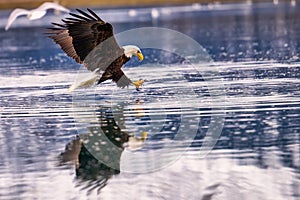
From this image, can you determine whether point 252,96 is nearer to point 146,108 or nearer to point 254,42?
point 146,108

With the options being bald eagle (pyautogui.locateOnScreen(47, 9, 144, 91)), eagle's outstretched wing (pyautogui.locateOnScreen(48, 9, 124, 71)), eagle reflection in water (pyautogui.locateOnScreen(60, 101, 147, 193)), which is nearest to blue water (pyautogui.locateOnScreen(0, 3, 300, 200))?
eagle reflection in water (pyautogui.locateOnScreen(60, 101, 147, 193))

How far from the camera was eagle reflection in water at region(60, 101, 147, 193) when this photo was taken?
25.7ft

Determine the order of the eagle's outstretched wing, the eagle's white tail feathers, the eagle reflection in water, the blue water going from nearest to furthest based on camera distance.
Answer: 1. the blue water
2. the eagle reflection in water
3. the eagle's outstretched wing
4. the eagle's white tail feathers

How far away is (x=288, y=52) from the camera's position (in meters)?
18.3

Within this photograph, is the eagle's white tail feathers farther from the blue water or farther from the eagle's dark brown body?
the blue water

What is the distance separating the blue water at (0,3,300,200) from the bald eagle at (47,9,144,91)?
0.37m

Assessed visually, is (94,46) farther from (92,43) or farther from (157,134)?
(157,134)

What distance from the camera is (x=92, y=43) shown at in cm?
1190

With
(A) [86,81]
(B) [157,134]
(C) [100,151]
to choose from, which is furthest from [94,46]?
(C) [100,151]

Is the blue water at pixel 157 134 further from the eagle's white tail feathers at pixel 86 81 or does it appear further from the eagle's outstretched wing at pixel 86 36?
the eagle's outstretched wing at pixel 86 36

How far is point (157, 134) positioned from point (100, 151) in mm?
1026

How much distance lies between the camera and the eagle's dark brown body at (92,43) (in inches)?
461

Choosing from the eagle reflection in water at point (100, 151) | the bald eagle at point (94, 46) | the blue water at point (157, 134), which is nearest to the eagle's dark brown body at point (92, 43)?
the bald eagle at point (94, 46)

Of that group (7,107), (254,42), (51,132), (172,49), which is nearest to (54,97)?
(7,107)
